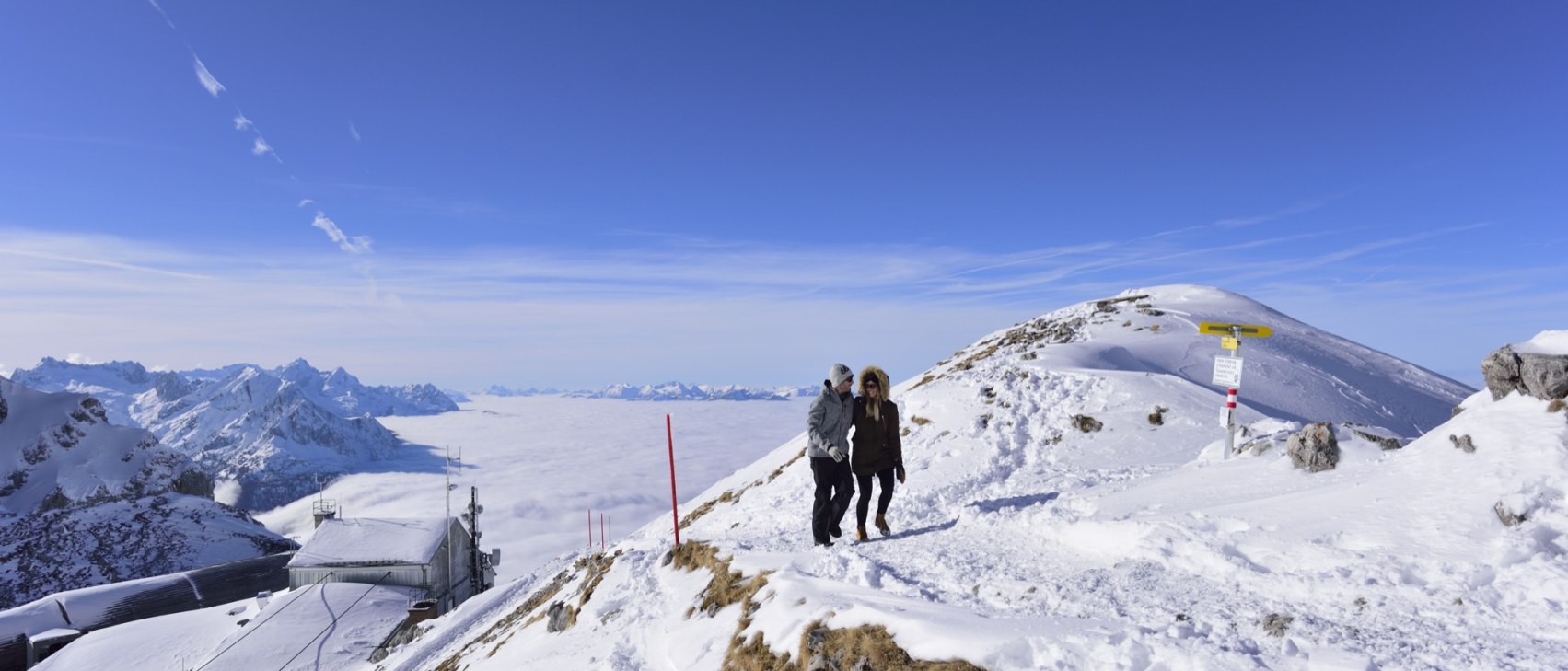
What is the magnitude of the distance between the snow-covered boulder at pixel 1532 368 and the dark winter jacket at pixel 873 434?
6.38 meters

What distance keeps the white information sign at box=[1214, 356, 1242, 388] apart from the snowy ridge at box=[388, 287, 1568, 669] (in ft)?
3.37

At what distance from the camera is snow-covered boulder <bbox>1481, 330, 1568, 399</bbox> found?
6508mm

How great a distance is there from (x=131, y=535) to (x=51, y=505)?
46.2 metres

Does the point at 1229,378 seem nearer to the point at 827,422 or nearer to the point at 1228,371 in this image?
the point at 1228,371

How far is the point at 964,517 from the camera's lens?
9422 mm

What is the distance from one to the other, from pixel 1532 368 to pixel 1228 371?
4416 millimetres

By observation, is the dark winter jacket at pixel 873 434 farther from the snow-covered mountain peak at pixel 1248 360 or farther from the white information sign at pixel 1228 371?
the snow-covered mountain peak at pixel 1248 360

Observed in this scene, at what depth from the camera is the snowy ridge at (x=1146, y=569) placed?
14.7 ft

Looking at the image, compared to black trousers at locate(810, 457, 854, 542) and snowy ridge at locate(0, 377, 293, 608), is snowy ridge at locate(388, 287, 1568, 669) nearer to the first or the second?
black trousers at locate(810, 457, 854, 542)

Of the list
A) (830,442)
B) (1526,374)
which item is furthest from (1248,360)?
(830,442)

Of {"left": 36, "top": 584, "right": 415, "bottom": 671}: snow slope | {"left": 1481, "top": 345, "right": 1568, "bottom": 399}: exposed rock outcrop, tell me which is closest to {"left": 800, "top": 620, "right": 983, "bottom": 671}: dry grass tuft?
{"left": 1481, "top": 345, "right": 1568, "bottom": 399}: exposed rock outcrop

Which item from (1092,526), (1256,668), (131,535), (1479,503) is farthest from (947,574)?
(131,535)

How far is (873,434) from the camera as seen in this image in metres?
8.53

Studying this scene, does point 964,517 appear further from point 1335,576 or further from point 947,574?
point 1335,576
